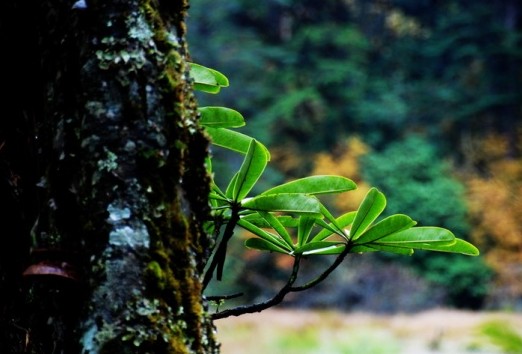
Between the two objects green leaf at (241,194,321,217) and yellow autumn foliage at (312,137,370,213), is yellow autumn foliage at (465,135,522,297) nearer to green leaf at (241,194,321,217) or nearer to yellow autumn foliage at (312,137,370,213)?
yellow autumn foliage at (312,137,370,213)

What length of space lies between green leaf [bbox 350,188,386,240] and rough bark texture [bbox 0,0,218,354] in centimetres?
18

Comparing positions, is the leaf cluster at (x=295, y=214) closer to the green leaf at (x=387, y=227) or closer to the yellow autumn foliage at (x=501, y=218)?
the green leaf at (x=387, y=227)

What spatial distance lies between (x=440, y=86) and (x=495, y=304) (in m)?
6.09

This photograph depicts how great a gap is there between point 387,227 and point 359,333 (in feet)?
28.7

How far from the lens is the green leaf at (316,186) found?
2.32 feet

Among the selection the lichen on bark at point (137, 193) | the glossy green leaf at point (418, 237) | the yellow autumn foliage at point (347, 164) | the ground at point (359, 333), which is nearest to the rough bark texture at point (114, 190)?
the lichen on bark at point (137, 193)

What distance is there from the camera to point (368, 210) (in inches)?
27.3

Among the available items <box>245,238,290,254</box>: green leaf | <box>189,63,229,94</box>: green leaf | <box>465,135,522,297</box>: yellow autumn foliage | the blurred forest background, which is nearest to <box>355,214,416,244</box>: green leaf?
<box>245,238,290,254</box>: green leaf

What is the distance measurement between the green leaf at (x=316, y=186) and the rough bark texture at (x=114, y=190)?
0.39 feet

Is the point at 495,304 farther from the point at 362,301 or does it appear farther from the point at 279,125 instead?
the point at 279,125

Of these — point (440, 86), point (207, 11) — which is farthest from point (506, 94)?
point (207, 11)

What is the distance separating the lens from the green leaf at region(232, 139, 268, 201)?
677mm

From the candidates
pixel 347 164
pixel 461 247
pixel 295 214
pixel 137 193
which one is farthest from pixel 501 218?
pixel 137 193

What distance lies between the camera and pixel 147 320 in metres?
0.55
